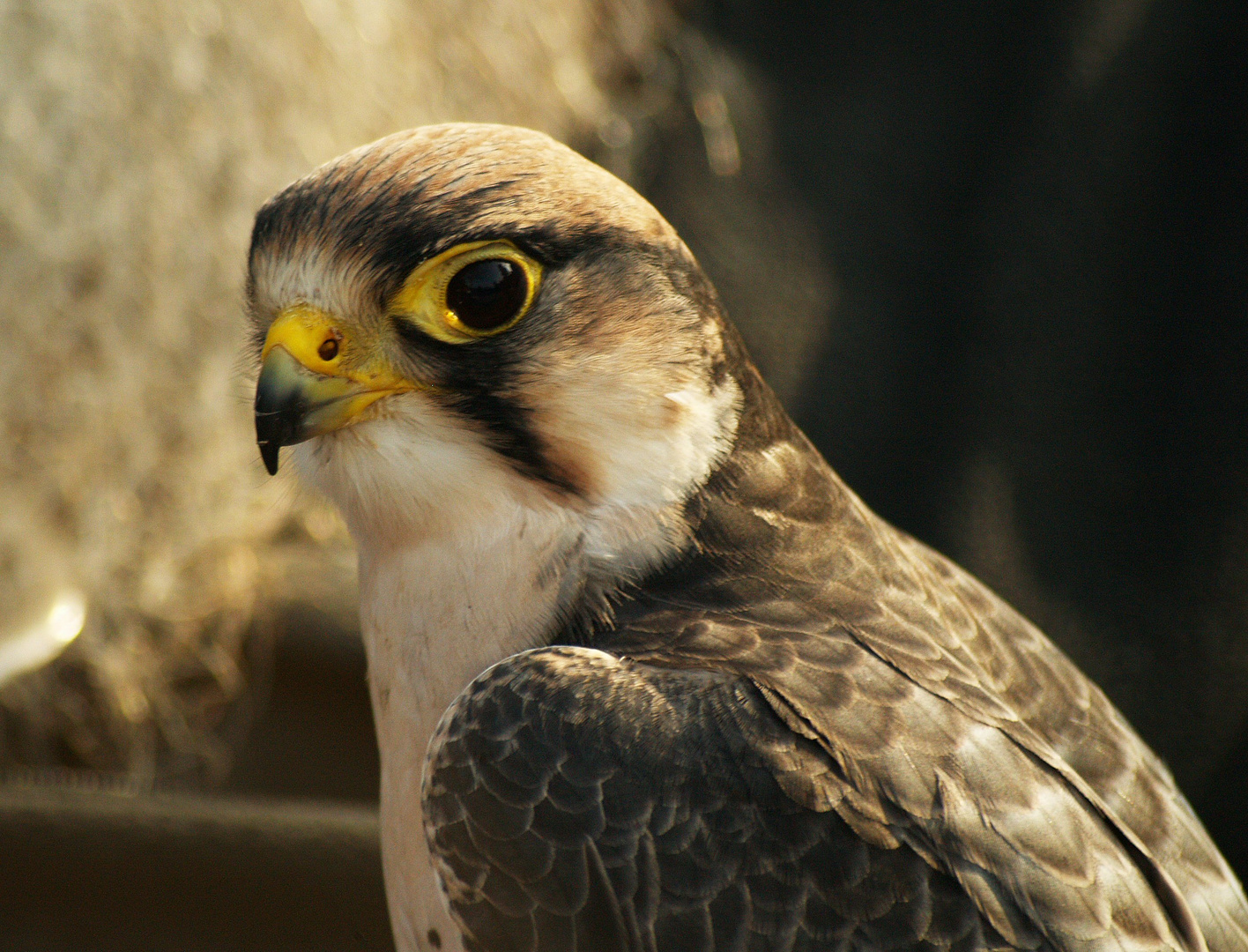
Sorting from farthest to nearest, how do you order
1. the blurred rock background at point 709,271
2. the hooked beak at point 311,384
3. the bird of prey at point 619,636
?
1. the blurred rock background at point 709,271
2. the hooked beak at point 311,384
3. the bird of prey at point 619,636

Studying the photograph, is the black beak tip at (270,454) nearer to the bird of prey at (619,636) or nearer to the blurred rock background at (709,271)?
the bird of prey at (619,636)

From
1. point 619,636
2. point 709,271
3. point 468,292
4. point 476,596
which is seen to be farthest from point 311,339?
point 709,271

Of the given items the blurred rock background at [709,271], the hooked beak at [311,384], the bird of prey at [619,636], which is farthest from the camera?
the blurred rock background at [709,271]

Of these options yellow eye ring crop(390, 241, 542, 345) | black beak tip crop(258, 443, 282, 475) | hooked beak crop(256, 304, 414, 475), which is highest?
yellow eye ring crop(390, 241, 542, 345)

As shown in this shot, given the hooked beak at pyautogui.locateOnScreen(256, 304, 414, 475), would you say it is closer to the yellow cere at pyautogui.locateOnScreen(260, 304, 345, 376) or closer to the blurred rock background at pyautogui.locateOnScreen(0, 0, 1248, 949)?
the yellow cere at pyautogui.locateOnScreen(260, 304, 345, 376)

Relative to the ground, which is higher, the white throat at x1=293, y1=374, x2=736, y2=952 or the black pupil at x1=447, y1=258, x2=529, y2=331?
the black pupil at x1=447, y1=258, x2=529, y2=331

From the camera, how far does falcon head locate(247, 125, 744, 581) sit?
1.09 meters

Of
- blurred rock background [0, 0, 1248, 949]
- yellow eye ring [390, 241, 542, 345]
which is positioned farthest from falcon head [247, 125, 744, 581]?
blurred rock background [0, 0, 1248, 949]

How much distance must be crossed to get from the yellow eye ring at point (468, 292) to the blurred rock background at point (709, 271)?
146 centimetres

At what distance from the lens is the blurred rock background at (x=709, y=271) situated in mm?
2420

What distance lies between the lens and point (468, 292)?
109 cm

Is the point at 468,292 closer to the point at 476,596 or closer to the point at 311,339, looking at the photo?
the point at 311,339

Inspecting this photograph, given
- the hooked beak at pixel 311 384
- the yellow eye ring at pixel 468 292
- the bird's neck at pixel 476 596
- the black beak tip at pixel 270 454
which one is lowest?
the bird's neck at pixel 476 596

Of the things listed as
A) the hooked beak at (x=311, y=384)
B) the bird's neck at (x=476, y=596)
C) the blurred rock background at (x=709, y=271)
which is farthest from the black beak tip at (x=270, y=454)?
the blurred rock background at (x=709, y=271)
